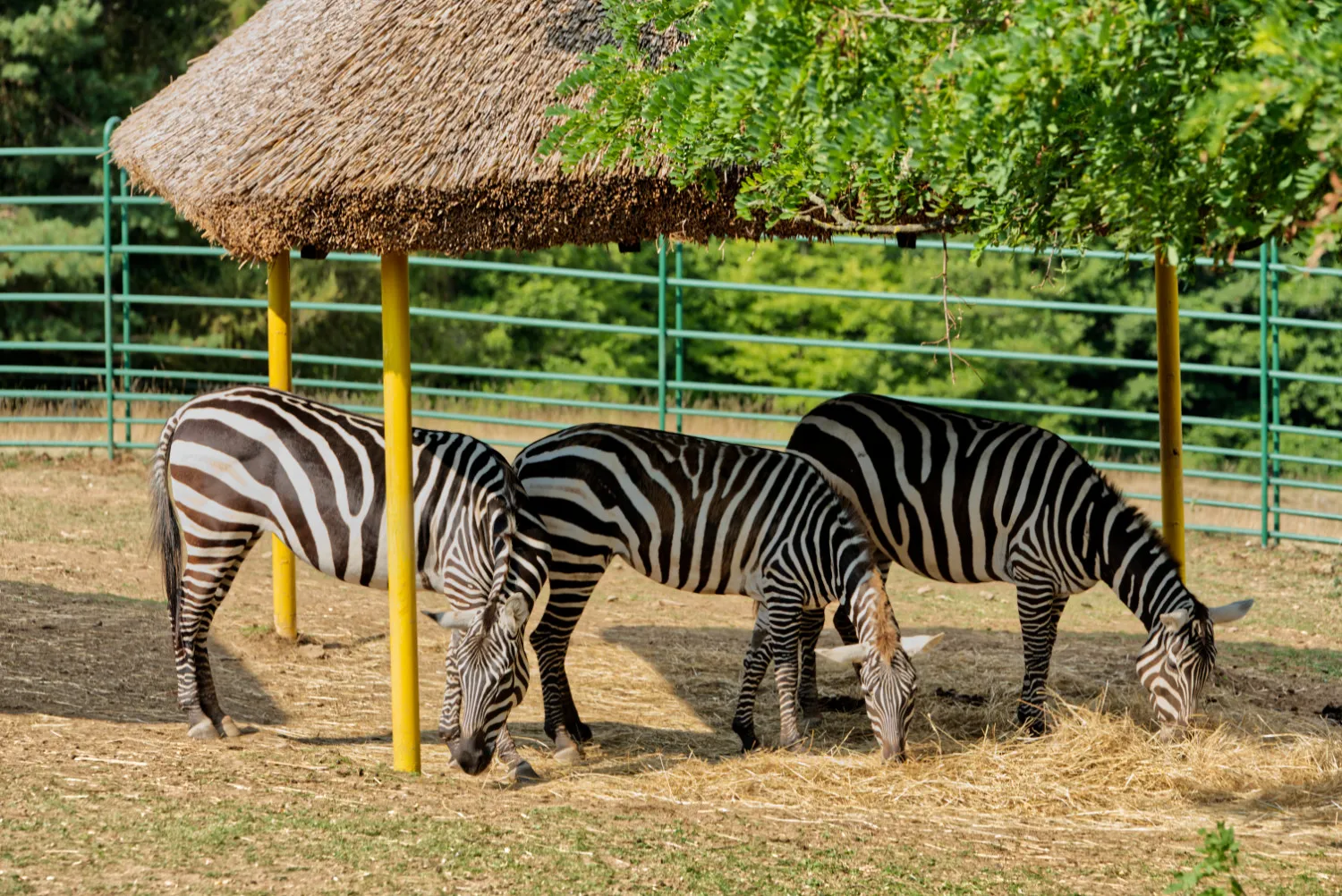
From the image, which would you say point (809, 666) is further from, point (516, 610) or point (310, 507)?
point (310, 507)

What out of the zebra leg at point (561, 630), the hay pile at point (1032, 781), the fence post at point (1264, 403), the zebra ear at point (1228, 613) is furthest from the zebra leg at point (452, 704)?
the fence post at point (1264, 403)

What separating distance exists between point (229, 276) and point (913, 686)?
1657 cm

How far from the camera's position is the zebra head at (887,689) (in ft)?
19.9

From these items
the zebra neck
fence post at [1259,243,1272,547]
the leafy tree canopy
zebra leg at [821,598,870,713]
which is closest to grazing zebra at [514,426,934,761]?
zebra leg at [821,598,870,713]

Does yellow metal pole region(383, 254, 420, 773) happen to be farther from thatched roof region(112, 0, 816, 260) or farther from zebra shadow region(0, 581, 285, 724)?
zebra shadow region(0, 581, 285, 724)

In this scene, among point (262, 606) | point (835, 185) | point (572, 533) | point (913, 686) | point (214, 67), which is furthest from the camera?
point (262, 606)

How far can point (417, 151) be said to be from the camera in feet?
18.3

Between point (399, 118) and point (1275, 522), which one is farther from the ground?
point (399, 118)

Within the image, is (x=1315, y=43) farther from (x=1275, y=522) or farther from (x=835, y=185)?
(x=1275, y=522)

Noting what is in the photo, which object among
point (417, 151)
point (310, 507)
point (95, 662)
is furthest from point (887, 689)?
point (95, 662)

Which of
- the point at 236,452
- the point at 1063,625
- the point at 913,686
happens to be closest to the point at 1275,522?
the point at 1063,625

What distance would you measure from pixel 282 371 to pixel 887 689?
374 centimetres

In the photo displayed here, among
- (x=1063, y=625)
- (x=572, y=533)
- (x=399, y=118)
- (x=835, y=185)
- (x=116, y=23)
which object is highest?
(x=116, y=23)

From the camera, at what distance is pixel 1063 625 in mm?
9312
